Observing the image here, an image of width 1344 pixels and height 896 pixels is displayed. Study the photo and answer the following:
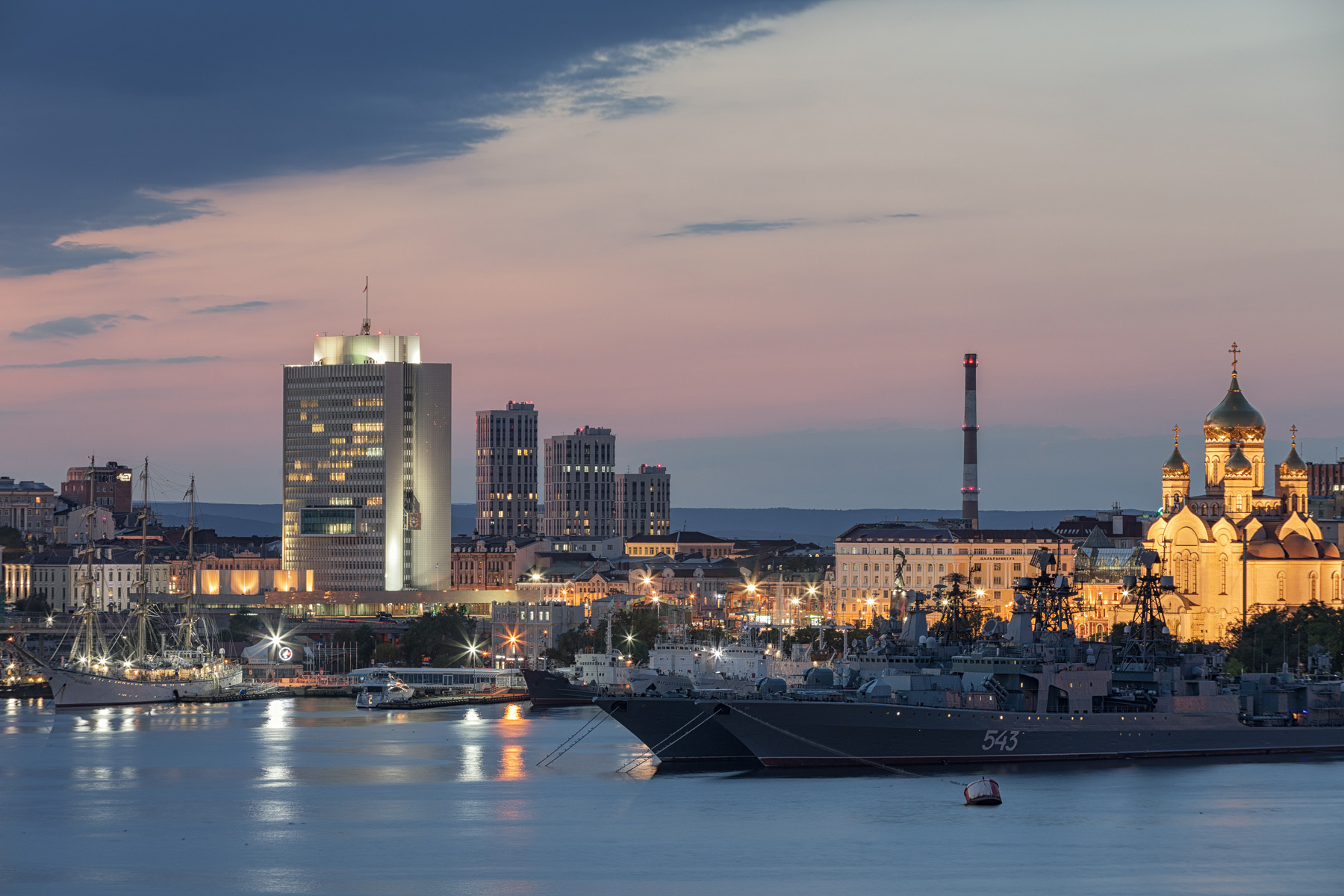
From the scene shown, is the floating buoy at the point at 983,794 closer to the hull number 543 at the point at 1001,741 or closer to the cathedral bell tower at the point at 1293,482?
the hull number 543 at the point at 1001,741

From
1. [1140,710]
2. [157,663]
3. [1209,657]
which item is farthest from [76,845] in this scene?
[157,663]

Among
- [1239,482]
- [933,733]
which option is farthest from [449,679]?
[933,733]

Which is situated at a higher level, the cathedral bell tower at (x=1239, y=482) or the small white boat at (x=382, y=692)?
the cathedral bell tower at (x=1239, y=482)

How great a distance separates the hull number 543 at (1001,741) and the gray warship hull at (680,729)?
9.57m

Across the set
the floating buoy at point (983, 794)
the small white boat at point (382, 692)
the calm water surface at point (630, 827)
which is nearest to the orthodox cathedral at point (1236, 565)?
the small white boat at point (382, 692)

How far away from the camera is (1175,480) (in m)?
179

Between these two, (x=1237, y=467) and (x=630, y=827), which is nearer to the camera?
(x=630, y=827)

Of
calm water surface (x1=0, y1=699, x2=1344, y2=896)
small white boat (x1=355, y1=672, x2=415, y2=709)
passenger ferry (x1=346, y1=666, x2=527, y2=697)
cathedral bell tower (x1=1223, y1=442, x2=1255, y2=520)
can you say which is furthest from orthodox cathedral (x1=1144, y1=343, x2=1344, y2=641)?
calm water surface (x1=0, y1=699, x2=1344, y2=896)

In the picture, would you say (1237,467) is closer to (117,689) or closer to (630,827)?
(117,689)

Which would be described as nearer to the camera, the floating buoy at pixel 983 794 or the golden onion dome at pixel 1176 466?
the floating buoy at pixel 983 794

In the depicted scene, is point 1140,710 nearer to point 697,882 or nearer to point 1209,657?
point 1209,657

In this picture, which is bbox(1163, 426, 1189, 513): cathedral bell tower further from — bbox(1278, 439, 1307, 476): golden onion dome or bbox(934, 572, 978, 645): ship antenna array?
bbox(934, 572, 978, 645): ship antenna array

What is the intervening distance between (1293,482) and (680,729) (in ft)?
355

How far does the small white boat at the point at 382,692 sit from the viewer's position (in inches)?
5290
